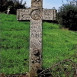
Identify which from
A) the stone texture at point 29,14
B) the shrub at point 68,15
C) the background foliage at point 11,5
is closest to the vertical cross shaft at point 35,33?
the stone texture at point 29,14

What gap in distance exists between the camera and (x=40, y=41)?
6.93 metres

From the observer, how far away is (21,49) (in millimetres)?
10422

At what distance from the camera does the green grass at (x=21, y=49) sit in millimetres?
8255

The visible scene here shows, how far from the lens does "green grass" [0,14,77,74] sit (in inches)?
325

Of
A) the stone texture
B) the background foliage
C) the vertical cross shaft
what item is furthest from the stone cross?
the background foliage

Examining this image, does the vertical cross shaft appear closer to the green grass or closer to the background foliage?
the green grass

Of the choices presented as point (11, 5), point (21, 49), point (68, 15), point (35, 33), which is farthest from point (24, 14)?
point (11, 5)

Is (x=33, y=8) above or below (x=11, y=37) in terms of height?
above

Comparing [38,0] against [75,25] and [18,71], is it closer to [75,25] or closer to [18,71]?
[18,71]

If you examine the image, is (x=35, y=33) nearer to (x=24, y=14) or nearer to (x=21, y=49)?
(x=24, y=14)

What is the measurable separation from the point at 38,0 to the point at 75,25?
47.5 ft

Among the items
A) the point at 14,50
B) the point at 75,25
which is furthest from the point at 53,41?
the point at 75,25

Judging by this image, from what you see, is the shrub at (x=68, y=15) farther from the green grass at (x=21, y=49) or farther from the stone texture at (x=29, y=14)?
the stone texture at (x=29, y=14)

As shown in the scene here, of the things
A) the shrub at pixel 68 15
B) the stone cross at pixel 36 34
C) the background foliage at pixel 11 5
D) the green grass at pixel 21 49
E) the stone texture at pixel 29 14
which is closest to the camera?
the stone cross at pixel 36 34
